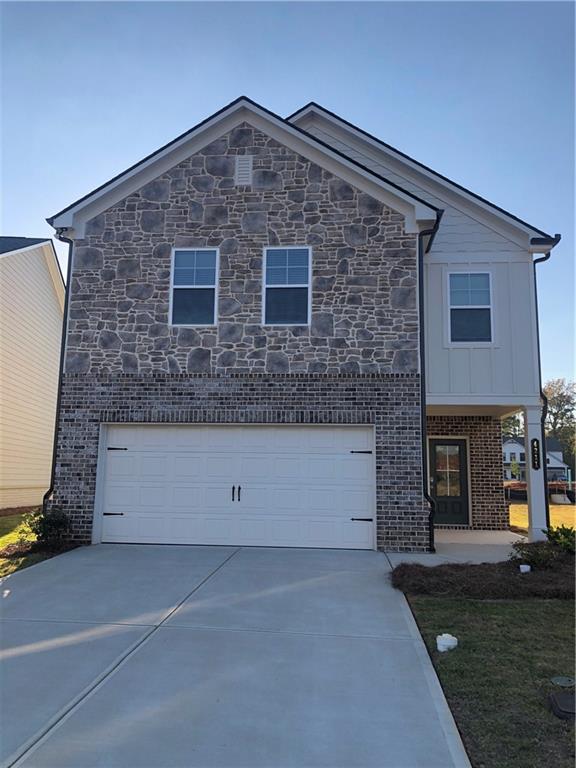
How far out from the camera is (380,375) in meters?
10.3

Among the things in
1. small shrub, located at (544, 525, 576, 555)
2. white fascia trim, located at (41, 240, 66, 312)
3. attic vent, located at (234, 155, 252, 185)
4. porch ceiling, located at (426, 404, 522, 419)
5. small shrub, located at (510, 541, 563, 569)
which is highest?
white fascia trim, located at (41, 240, 66, 312)

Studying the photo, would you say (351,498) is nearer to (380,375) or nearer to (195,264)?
(380,375)

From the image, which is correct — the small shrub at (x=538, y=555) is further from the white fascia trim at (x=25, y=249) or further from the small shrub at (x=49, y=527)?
the white fascia trim at (x=25, y=249)

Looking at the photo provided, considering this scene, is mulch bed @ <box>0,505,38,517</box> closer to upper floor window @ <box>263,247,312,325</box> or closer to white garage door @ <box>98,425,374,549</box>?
white garage door @ <box>98,425,374,549</box>

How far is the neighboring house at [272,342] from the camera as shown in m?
10.2

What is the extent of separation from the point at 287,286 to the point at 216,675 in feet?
24.7

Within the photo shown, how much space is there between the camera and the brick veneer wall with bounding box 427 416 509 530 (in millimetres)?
13469

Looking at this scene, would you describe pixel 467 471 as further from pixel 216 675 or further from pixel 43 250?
pixel 43 250

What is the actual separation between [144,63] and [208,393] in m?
5.85

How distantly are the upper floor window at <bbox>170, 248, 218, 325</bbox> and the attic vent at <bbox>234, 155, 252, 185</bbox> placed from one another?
1.53 m

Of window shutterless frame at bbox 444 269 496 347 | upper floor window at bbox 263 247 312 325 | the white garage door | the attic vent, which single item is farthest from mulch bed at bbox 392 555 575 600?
the attic vent

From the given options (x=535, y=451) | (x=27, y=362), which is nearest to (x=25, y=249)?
(x=27, y=362)

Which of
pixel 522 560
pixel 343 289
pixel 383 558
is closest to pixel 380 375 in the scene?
pixel 343 289

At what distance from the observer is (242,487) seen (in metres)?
10.3
